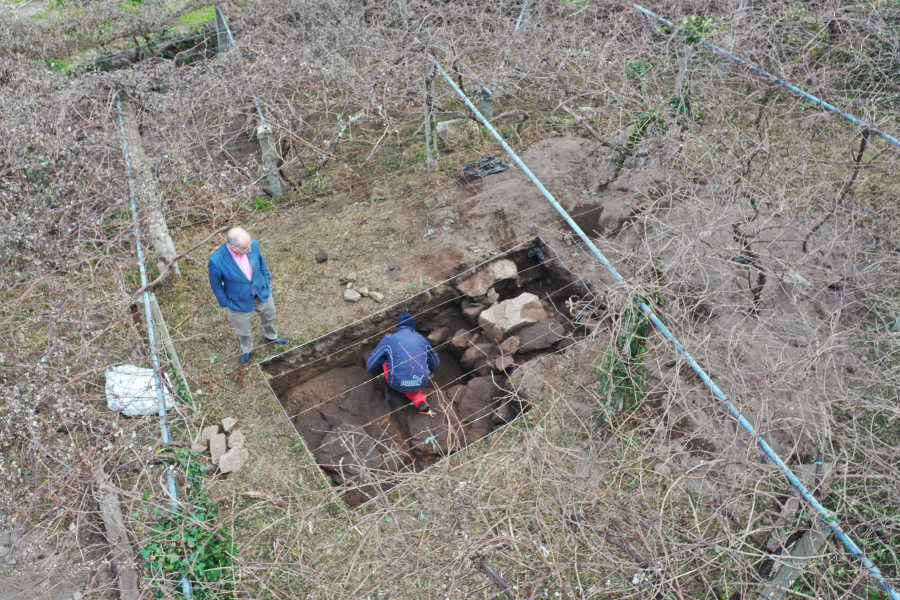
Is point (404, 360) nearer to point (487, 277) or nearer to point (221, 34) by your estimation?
point (487, 277)

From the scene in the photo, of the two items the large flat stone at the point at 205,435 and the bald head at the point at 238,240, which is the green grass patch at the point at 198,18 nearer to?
the bald head at the point at 238,240

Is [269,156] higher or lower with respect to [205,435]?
higher

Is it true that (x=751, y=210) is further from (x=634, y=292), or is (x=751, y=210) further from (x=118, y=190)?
(x=118, y=190)

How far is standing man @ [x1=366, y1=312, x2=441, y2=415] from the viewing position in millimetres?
5578

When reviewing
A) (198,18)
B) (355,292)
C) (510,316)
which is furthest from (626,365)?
(198,18)

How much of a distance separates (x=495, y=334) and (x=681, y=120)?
3705 mm

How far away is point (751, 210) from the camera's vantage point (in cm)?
542

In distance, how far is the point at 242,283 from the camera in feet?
17.9

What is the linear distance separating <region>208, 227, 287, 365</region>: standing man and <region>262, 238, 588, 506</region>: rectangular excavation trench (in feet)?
1.39

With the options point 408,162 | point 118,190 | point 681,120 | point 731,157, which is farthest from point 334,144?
point 731,157

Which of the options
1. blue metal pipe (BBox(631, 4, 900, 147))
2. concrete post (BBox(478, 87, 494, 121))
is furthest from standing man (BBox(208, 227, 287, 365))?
blue metal pipe (BBox(631, 4, 900, 147))

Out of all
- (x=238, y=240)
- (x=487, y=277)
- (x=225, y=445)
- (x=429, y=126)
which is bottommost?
(x=487, y=277)

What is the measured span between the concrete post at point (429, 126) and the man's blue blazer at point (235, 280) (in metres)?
3.20

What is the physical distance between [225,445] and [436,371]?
7.29 ft
